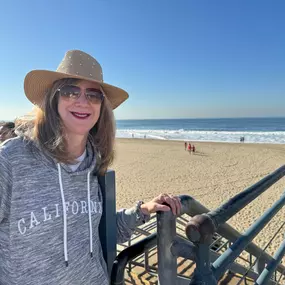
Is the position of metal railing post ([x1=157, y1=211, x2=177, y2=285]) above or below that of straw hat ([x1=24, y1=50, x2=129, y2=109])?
below

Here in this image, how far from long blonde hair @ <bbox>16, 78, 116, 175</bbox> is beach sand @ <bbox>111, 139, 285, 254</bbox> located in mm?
5759

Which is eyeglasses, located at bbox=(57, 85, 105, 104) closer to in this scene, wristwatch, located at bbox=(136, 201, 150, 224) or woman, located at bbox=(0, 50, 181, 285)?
woman, located at bbox=(0, 50, 181, 285)

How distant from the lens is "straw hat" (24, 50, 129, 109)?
4.74ft

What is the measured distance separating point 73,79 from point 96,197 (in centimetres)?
64

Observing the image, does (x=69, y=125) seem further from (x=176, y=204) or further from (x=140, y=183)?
(x=140, y=183)

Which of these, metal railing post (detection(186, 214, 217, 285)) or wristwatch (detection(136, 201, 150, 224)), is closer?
metal railing post (detection(186, 214, 217, 285))

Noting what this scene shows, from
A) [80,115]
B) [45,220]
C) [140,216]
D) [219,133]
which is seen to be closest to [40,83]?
[80,115]

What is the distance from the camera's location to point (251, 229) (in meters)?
1.15

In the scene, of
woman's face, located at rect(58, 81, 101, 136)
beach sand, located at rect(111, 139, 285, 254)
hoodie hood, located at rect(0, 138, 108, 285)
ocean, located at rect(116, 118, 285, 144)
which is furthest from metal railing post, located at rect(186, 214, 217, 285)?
ocean, located at rect(116, 118, 285, 144)

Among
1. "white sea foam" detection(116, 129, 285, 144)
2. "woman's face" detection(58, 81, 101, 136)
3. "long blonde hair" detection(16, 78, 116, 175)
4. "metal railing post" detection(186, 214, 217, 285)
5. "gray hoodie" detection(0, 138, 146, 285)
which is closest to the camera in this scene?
"metal railing post" detection(186, 214, 217, 285)

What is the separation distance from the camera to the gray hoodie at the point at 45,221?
1133 mm

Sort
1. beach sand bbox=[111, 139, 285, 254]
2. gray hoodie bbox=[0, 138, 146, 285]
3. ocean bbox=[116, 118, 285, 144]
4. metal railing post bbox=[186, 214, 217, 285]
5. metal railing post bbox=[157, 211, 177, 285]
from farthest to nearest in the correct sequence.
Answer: ocean bbox=[116, 118, 285, 144] → beach sand bbox=[111, 139, 285, 254] → gray hoodie bbox=[0, 138, 146, 285] → metal railing post bbox=[157, 211, 177, 285] → metal railing post bbox=[186, 214, 217, 285]

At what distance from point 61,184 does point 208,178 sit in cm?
1446

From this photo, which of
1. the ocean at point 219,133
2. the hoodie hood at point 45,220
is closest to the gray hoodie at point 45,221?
the hoodie hood at point 45,220
